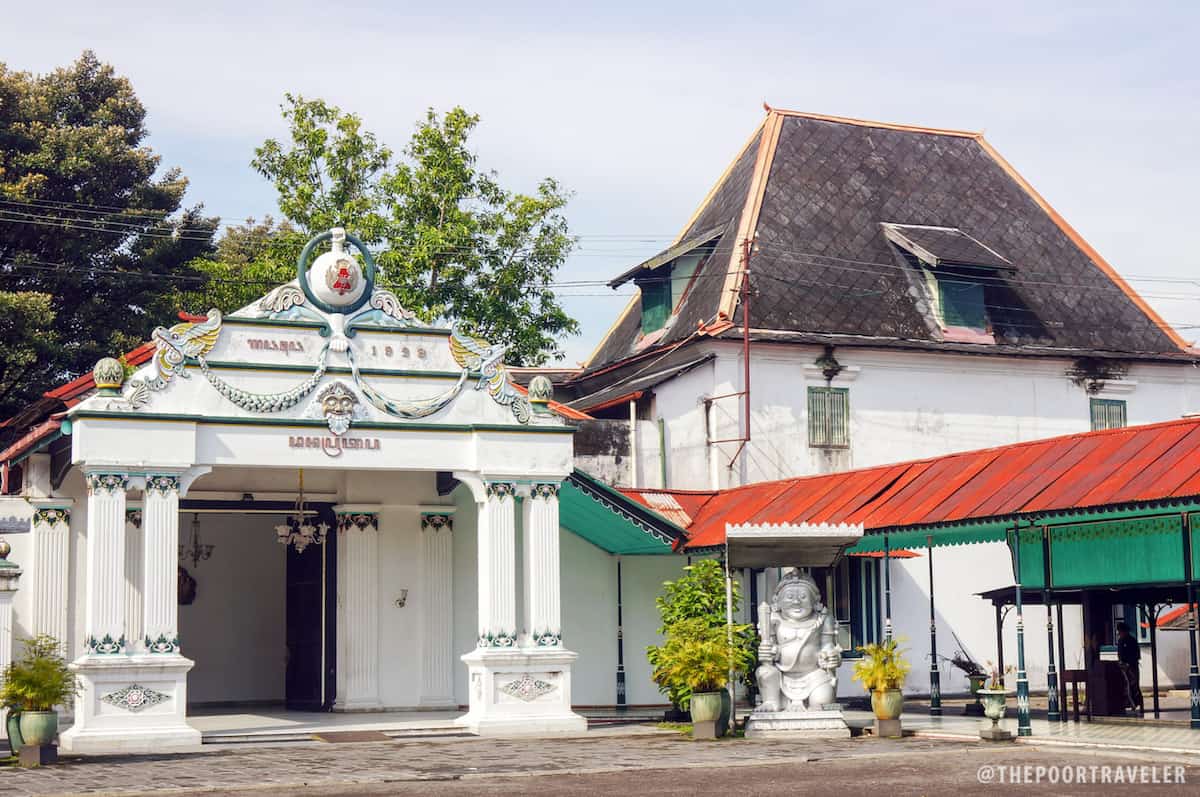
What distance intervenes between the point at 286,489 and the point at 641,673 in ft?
20.9

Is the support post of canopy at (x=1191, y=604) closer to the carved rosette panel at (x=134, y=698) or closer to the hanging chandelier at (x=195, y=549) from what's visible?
the carved rosette panel at (x=134, y=698)

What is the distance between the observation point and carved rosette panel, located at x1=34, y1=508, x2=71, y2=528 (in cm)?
2097

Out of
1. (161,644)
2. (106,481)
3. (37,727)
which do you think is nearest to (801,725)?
(161,644)

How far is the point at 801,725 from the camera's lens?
1895cm

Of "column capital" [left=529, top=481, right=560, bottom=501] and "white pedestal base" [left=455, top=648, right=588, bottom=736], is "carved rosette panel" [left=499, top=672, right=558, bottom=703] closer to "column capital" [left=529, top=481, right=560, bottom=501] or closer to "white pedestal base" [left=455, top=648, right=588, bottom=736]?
"white pedestal base" [left=455, top=648, right=588, bottom=736]

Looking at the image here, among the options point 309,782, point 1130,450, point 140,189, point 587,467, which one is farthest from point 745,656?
point 140,189

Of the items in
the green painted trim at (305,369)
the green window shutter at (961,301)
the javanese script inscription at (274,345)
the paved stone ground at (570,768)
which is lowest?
the paved stone ground at (570,768)

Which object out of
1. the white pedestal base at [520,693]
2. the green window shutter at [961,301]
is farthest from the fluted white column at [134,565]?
the green window shutter at [961,301]

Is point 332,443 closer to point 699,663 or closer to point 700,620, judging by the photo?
point 700,620

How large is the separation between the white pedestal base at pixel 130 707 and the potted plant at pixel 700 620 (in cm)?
591

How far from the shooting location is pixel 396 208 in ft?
117

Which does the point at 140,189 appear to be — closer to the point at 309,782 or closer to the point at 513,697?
the point at 513,697

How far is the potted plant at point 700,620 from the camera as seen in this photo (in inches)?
772

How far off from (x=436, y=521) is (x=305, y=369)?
15.5ft
